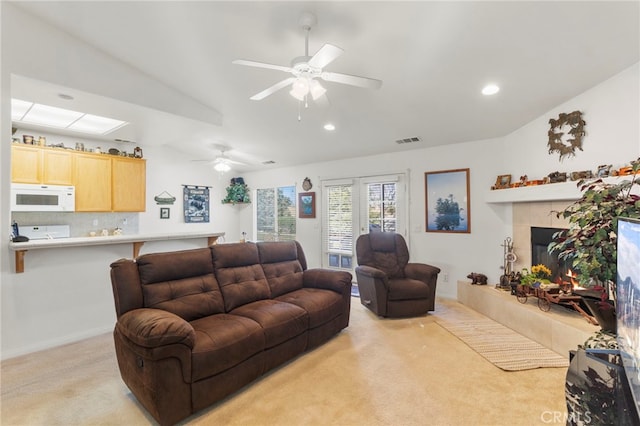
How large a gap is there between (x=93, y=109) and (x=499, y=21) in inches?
167

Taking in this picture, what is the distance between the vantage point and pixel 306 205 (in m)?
6.24

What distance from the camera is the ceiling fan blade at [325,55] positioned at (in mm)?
1780

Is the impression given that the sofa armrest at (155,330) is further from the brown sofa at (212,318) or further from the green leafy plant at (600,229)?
the green leafy plant at (600,229)

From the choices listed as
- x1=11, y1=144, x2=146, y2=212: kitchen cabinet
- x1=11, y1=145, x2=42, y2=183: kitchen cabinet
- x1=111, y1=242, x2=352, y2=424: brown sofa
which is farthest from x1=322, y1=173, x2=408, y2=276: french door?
x1=11, y1=145, x2=42, y2=183: kitchen cabinet

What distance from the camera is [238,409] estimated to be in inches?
79.0

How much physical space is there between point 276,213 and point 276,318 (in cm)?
456

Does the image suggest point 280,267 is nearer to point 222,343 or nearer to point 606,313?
point 222,343

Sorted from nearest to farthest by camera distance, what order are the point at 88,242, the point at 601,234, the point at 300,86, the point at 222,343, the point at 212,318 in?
the point at 601,234, the point at 222,343, the point at 300,86, the point at 212,318, the point at 88,242

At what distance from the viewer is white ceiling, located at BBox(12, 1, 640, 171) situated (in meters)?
2.12

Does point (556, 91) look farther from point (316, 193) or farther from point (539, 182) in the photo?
point (316, 193)

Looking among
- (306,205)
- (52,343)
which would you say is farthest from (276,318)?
(306,205)

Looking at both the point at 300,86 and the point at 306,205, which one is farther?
the point at 306,205

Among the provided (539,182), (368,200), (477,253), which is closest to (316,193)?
(368,200)

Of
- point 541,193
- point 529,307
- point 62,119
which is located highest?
point 62,119
